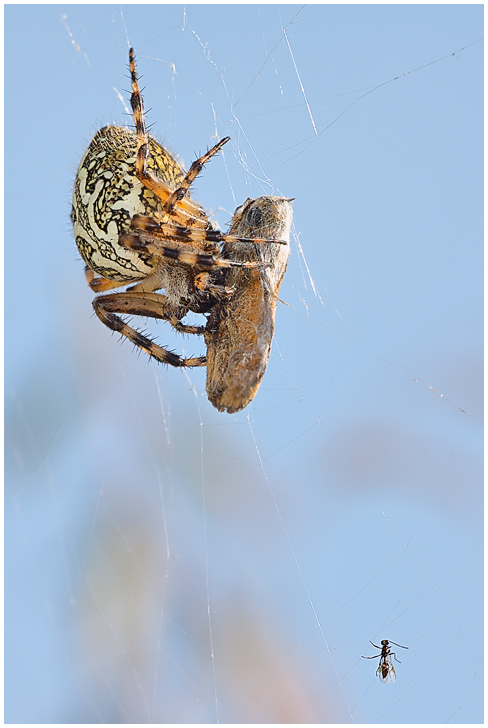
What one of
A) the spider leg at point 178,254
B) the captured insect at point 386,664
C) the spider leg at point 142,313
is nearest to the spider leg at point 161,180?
the spider leg at point 178,254

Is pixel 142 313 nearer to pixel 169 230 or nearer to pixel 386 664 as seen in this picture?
pixel 169 230

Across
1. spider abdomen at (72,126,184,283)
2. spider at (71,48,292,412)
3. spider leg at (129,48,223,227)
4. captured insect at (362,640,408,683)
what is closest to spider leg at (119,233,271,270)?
spider at (71,48,292,412)

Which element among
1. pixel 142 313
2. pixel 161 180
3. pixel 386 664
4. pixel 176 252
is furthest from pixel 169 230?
pixel 386 664

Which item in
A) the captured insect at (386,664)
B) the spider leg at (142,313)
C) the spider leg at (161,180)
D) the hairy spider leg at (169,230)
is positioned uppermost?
the spider leg at (161,180)

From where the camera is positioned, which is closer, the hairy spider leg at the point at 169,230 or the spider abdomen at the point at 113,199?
the hairy spider leg at the point at 169,230

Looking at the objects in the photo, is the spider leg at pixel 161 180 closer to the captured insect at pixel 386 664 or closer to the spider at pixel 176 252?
the spider at pixel 176 252

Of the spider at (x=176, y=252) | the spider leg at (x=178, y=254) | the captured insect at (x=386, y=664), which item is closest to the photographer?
the spider at (x=176, y=252)

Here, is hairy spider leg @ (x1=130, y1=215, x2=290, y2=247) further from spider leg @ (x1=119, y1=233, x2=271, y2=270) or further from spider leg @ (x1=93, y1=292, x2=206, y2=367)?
spider leg @ (x1=93, y1=292, x2=206, y2=367)

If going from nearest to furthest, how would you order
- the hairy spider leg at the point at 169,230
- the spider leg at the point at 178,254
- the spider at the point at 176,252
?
1. the spider at the point at 176,252
2. the spider leg at the point at 178,254
3. the hairy spider leg at the point at 169,230
